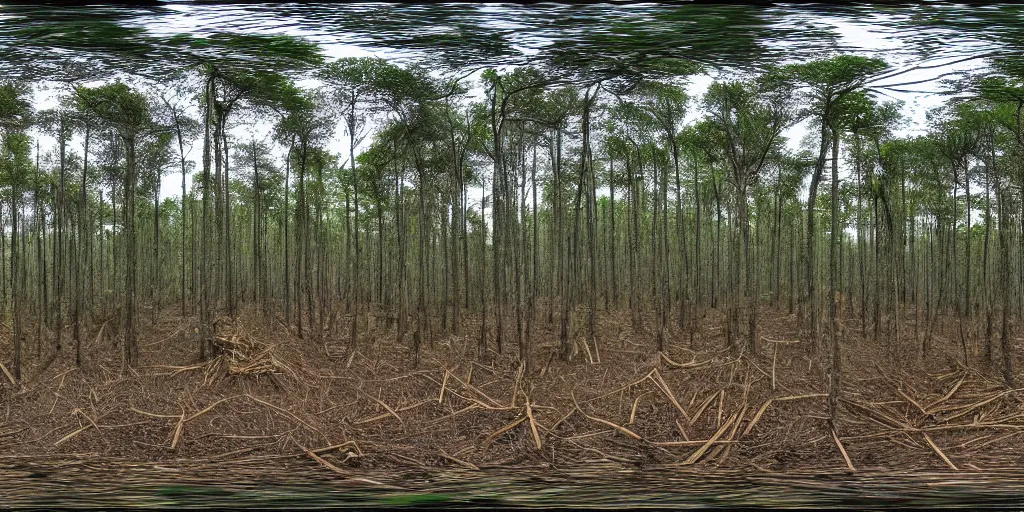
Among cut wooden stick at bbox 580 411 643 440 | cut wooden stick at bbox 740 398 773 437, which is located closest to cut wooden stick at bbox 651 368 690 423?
cut wooden stick at bbox 580 411 643 440

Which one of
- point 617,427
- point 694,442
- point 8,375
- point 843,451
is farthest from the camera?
point 8,375

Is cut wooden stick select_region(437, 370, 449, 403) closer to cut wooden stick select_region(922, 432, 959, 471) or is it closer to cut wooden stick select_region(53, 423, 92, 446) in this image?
cut wooden stick select_region(53, 423, 92, 446)

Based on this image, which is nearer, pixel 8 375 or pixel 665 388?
pixel 665 388

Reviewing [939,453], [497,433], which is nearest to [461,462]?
[497,433]

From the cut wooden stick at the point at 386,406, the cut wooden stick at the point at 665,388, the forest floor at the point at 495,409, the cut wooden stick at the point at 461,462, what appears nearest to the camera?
the cut wooden stick at the point at 461,462

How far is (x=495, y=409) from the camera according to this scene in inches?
161

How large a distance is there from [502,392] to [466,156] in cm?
259

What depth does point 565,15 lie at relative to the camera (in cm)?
326

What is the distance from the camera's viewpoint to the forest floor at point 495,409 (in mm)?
3619

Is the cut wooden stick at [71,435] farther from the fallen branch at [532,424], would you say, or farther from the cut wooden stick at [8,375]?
the fallen branch at [532,424]

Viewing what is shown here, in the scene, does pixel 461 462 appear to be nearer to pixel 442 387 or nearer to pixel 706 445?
pixel 442 387

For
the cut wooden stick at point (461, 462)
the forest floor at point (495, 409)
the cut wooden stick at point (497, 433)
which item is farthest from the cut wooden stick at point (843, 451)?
the cut wooden stick at point (461, 462)

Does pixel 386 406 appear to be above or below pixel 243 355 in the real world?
above

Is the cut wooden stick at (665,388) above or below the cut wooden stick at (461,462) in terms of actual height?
below
